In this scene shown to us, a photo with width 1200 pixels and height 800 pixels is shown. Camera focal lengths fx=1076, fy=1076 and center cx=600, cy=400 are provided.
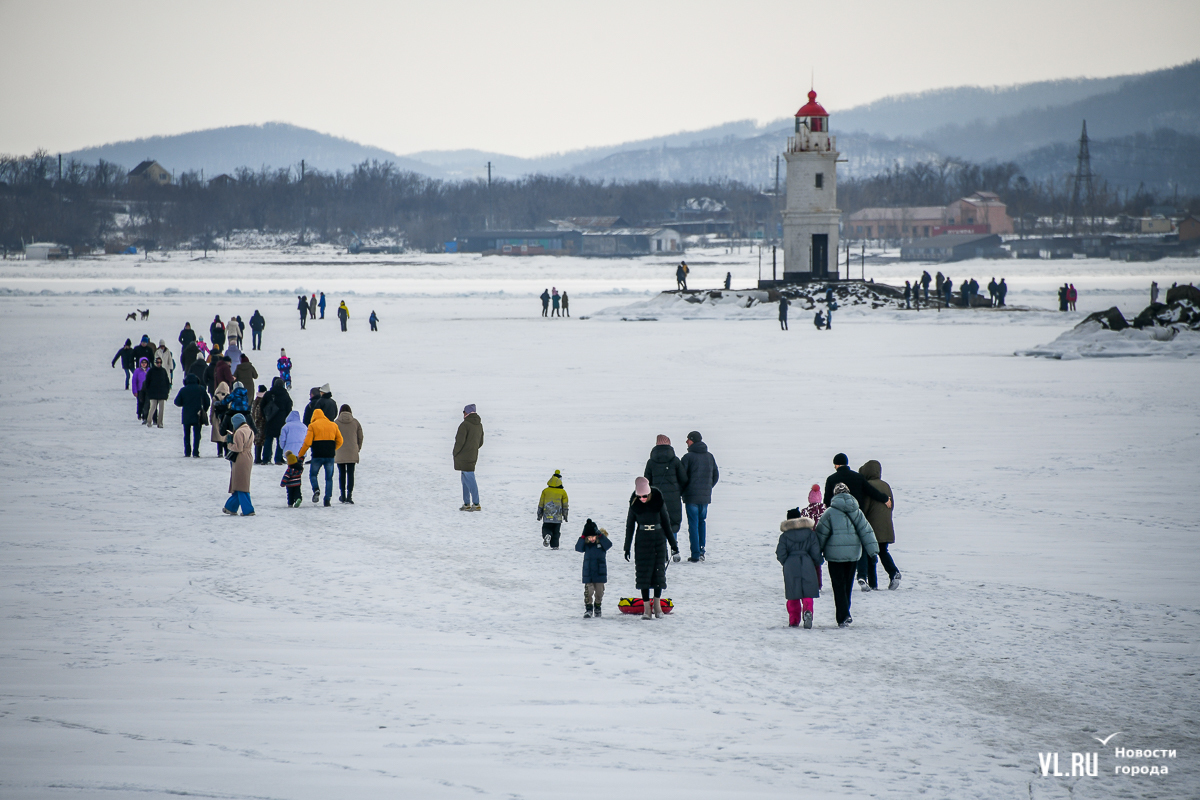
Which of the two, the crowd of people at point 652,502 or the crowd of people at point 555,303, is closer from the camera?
the crowd of people at point 652,502

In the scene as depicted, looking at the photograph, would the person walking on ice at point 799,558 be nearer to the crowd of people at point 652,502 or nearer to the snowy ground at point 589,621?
the crowd of people at point 652,502

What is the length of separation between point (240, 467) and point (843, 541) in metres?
6.57

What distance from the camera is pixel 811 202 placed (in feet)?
158

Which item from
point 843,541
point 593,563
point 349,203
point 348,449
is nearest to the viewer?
point 843,541

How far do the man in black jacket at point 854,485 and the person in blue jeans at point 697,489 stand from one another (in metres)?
1.37

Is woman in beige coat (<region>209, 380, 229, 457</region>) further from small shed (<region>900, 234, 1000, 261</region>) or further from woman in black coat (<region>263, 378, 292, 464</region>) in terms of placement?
small shed (<region>900, 234, 1000, 261</region>)

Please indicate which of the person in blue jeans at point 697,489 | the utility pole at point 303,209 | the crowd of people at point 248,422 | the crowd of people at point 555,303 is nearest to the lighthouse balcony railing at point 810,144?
the crowd of people at point 555,303

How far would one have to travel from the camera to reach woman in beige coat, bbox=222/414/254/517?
37.4 feet

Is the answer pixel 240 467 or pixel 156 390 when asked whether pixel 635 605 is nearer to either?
pixel 240 467

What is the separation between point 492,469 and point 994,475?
6385 mm

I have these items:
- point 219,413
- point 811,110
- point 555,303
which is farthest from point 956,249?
point 219,413

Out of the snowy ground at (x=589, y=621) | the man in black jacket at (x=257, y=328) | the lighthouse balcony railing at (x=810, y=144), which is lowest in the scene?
the snowy ground at (x=589, y=621)

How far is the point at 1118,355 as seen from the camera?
2783cm

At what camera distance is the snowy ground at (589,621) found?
5688 mm
